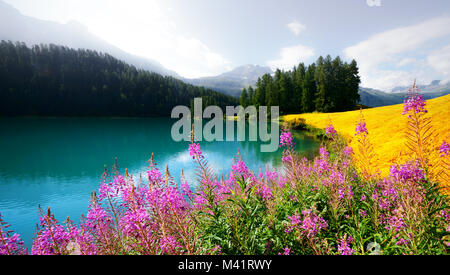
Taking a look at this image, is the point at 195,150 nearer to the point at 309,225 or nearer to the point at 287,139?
the point at 309,225

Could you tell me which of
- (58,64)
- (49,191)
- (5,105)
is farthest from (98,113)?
(49,191)

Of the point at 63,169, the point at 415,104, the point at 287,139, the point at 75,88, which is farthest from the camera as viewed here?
the point at 75,88

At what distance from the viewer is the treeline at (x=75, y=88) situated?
3378 inches

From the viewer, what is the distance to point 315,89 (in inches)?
2119

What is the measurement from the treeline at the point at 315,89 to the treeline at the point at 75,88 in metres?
37.5

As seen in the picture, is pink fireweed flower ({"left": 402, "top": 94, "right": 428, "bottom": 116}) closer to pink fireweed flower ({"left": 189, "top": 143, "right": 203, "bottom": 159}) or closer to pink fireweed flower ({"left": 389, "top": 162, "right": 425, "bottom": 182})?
pink fireweed flower ({"left": 389, "top": 162, "right": 425, "bottom": 182})

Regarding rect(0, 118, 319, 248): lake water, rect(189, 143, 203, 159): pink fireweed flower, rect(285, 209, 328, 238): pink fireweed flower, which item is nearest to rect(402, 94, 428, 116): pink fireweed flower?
rect(285, 209, 328, 238): pink fireweed flower

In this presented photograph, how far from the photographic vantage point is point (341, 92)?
49.8 meters

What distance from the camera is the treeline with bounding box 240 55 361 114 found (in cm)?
4938

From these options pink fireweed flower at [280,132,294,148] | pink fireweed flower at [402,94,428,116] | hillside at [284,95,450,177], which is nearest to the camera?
pink fireweed flower at [402,94,428,116]

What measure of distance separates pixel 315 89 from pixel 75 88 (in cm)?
12185

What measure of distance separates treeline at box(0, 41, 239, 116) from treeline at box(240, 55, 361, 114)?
3750 cm

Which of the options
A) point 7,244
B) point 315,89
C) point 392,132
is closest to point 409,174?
point 7,244
